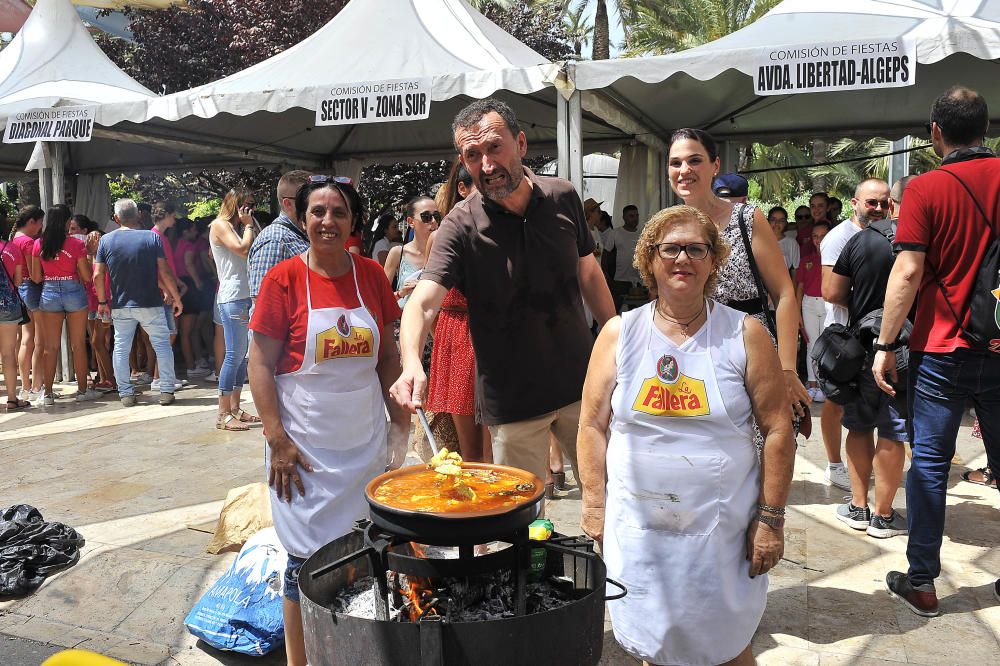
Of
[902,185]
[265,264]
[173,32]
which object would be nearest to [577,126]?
[902,185]

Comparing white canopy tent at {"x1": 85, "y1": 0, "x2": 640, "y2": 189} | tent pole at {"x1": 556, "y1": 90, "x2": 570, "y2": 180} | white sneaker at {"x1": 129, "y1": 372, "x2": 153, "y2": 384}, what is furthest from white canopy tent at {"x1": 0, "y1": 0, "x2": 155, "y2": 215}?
tent pole at {"x1": 556, "y1": 90, "x2": 570, "y2": 180}

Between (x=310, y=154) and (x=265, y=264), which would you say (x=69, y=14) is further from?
(x=265, y=264)

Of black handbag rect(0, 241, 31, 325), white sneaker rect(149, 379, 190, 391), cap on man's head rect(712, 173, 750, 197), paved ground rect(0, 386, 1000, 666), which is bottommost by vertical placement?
paved ground rect(0, 386, 1000, 666)

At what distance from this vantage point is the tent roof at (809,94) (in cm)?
629

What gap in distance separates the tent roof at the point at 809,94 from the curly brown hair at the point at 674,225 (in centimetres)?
446

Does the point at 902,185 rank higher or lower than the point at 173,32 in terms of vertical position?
lower

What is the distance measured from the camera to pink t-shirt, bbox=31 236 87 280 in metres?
8.67

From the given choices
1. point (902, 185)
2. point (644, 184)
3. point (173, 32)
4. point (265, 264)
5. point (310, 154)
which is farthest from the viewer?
point (173, 32)

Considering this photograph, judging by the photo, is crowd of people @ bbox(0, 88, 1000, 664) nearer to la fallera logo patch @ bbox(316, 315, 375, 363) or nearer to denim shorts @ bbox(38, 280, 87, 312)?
la fallera logo patch @ bbox(316, 315, 375, 363)

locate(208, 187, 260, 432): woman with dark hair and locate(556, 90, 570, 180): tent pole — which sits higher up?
locate(556, 90, 570, 180): tent pole

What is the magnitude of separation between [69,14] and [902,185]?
40.4 ft

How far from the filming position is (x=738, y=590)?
7.96 feet

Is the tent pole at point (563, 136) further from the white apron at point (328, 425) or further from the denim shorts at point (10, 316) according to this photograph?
the denim shorts at point (10, 316)

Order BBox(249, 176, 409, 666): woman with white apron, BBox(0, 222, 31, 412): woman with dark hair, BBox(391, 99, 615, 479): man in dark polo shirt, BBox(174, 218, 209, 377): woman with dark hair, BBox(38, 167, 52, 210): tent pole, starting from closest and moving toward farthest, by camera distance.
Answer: BBox(249, 176, 409, 666): woman with white apron
BBox(391, 99, 615, 479): man in dark polo shirt
BBox(0, 222, 31, 412): woman with dark hair
BBox(38, 167, 52, 210): tent pole
BBox(174, 218, 209, 377): woman with dark hair
